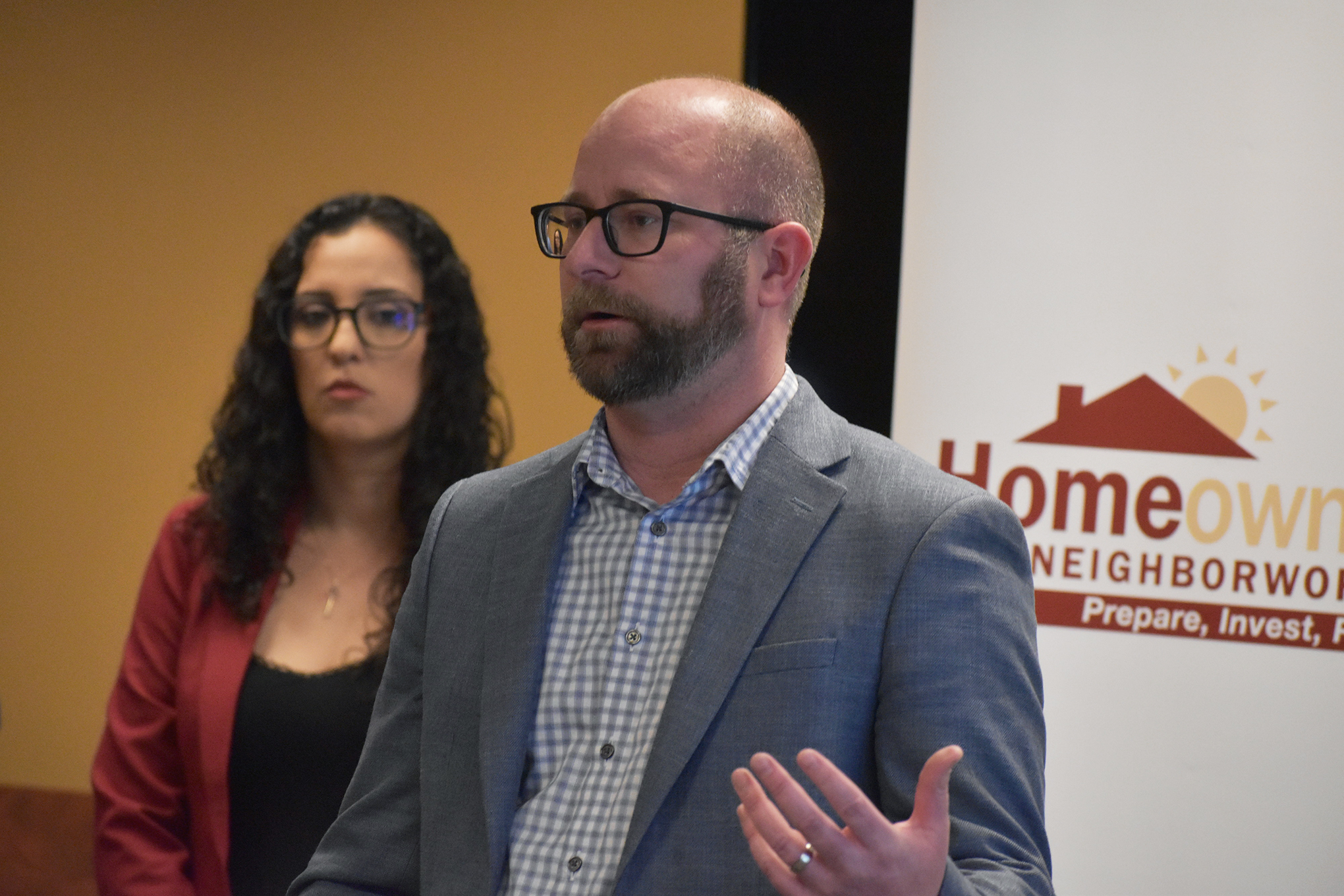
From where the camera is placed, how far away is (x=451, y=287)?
94.3 inches

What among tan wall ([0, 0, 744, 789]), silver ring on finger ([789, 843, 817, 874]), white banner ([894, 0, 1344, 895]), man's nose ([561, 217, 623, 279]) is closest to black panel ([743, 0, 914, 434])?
white banner ([894, 0, 1344, 895])

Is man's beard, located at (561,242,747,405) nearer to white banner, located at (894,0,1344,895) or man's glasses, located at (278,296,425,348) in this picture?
man's glasses, located at (278,296,425,348)

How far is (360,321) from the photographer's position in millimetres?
2291

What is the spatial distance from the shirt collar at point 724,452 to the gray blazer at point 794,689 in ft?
0.09

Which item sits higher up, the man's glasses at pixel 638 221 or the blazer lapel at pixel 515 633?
the man's glasses at pixel 638 221

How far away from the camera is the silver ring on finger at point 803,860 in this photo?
3.46 ft

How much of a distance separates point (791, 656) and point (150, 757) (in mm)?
1440

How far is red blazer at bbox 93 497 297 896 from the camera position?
212 cm

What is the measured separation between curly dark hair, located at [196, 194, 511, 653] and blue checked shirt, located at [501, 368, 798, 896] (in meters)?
0.82

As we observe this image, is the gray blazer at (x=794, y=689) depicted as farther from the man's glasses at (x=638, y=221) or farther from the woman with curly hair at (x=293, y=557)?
the woman with curly hair at (x=293, y=557)

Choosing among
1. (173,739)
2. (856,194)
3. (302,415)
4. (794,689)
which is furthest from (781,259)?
(173,739)

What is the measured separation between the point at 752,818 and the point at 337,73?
2.46 m

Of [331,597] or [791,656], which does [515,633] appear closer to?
[791,656]

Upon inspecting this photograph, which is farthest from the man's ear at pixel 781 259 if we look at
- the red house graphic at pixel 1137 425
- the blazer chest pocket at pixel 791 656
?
the red house graphic at pixel 1137 425
